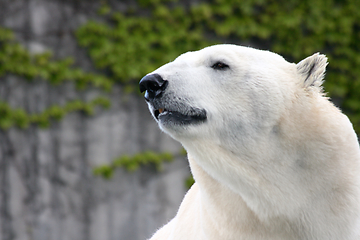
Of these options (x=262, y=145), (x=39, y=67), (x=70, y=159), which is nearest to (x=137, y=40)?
(x=39, y=67)

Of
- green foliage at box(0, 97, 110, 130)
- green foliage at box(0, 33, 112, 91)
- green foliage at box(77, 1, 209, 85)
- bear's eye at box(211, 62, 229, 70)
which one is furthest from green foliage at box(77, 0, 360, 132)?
bear's eye at box(211, 62, 229, 70)

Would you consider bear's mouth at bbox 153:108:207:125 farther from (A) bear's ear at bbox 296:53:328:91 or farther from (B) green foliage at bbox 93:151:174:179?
(B) green foliage at bbox 93:151:174:179

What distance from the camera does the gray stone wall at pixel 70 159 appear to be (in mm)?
4227

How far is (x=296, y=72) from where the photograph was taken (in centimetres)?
155

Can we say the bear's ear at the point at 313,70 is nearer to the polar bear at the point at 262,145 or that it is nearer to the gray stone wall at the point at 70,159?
the polar bear at the point at 262,145

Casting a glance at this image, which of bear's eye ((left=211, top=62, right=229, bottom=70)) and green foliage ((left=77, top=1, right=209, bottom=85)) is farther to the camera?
green foliage ((left=77, top=1, right=209, bottom=85))

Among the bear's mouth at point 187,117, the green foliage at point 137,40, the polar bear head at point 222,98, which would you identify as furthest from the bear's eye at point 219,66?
the green foliage at point 137,40

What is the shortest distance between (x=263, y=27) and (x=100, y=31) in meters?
1.86

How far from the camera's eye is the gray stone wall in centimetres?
423

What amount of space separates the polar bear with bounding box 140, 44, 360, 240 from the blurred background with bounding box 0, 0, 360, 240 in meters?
3.03

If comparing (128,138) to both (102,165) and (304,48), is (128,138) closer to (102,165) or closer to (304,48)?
(102,165)

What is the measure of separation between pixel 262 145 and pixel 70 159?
3278 millimetres

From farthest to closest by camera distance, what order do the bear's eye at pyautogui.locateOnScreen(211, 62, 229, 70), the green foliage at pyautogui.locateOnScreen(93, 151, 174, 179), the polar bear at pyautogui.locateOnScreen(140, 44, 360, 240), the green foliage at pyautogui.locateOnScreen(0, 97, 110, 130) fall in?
1. the green foliage at pyautogui.locateOnScreen(93, 151, 174, 179)
2. the green foliage at pyautogui.locateOnScreen(0, 97, 110, 130)
3. the bear's eye at pyautogui.locateOnScreen(211, 62, 229, 70)
4. the polar bear at pyautogui.locateOnScreen(140, 44, 360, 240)

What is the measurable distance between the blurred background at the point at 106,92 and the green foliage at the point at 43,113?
0.04 feet
